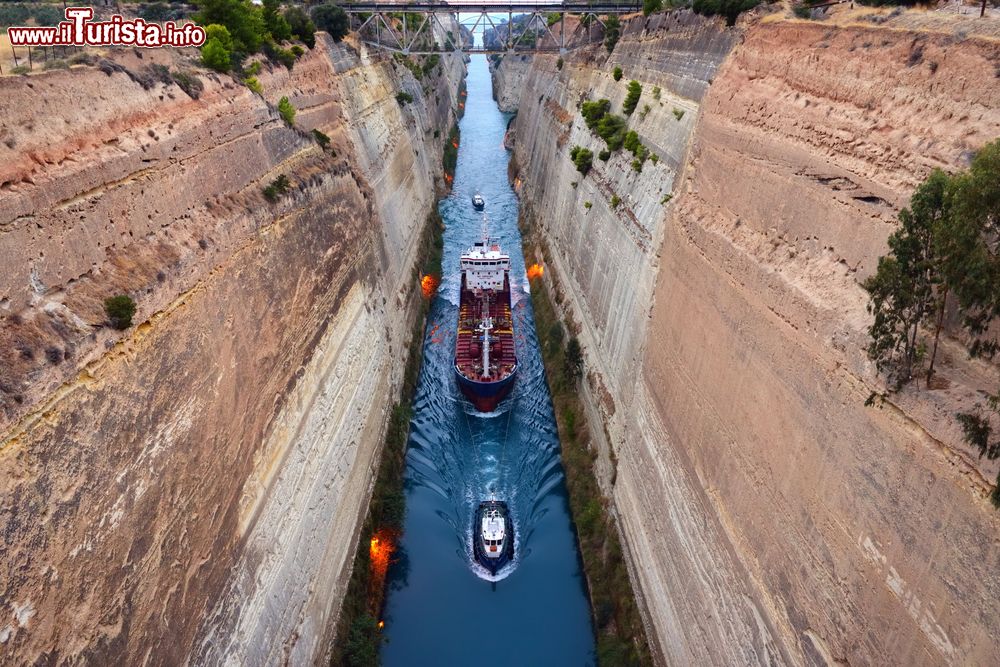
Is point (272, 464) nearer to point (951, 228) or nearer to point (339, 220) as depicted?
point (339, 220)

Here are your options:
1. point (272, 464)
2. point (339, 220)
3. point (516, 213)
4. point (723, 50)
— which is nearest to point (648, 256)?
point (723, 50)

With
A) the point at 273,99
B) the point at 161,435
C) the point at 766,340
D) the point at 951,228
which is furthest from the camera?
the point at 273,99

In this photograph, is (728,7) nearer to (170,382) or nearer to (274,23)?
(274,23)

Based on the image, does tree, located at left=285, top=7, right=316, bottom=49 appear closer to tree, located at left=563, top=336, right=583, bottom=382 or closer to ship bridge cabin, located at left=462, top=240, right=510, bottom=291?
ship bridge cabin, located at left=462, top=240, right=510, bottom=291

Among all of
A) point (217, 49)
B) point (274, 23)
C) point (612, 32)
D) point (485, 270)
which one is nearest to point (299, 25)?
point (274, 23)

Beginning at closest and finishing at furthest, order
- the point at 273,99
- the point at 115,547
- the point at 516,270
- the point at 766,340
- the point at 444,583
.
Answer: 1. the point at 115,547
2. the point at 766,340
3. the point at 444,583
4. the point at 273,99
5. the point at 516,270

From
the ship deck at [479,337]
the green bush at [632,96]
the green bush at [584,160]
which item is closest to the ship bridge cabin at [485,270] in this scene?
the ship deck at [479,337]
